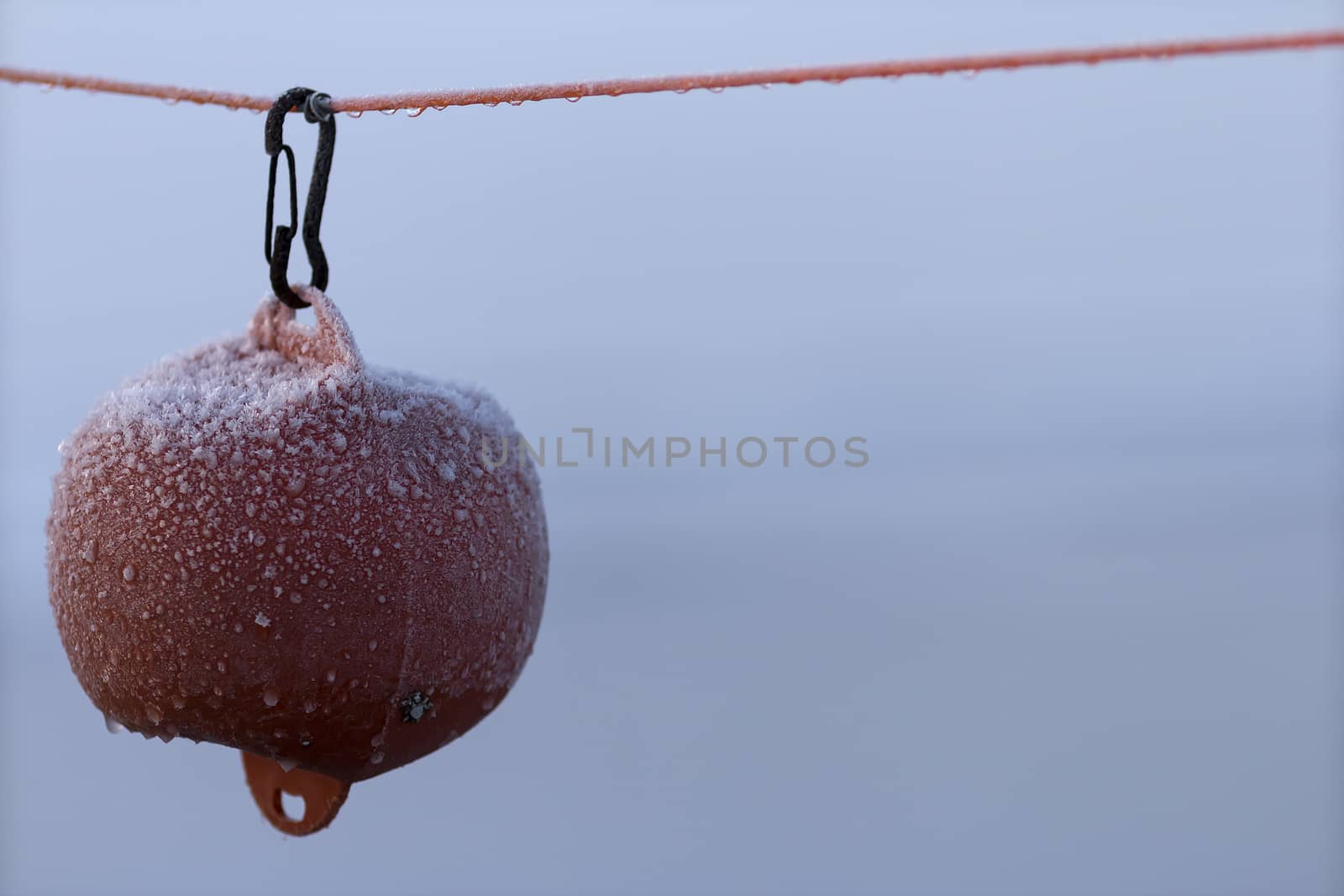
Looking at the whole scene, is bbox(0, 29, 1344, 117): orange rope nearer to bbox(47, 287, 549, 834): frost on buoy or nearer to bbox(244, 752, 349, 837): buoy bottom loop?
bbox(47, 287, 549, 834): frost on buoy

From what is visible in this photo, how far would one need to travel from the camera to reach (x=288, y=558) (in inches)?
28.5

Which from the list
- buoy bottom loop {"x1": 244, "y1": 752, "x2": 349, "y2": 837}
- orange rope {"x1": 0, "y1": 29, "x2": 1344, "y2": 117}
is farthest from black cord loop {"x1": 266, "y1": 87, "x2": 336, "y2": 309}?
buoy bottom loop {"x1": 244, "y1": 752, "x2": 349, "y2": 837}

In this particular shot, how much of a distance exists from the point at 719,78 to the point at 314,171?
30 cm

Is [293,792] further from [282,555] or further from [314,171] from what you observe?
[314,171]

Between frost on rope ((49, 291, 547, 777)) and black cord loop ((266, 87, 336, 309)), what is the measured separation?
43mm

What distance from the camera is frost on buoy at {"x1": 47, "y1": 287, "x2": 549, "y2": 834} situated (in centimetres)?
73

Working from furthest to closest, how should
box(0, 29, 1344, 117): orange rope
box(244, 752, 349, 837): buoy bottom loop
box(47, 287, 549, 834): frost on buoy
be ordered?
box(244, 752, 349, 837): buoy bottom loop → box(47, 287, 549, 834): frost on buoy → box(0, 29, 1344, 117): orange rope

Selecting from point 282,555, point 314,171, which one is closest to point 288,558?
point 282,555

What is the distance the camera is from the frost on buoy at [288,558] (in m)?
0.73

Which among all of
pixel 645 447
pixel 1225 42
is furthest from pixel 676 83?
pixel 645 447

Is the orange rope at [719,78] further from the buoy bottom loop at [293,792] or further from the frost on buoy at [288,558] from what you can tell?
the buoy bottom loop at [293,792]

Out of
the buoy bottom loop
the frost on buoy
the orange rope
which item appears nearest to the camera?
the orange rope

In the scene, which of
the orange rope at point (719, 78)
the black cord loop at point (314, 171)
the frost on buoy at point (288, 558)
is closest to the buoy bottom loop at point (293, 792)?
the frost on buoy at point (288, 558)

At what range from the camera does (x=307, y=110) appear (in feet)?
2.67
